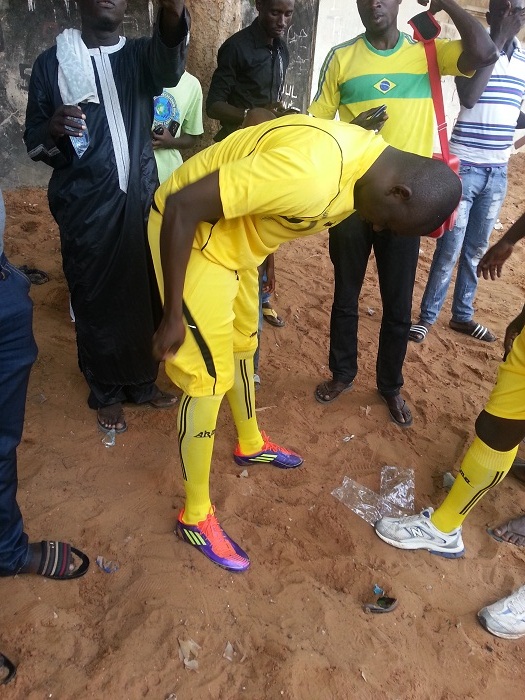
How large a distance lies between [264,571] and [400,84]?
237cm

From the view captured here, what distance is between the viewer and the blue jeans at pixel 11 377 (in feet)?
5.67

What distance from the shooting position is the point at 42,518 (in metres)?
2.44

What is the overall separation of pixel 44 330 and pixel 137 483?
157 centimetres

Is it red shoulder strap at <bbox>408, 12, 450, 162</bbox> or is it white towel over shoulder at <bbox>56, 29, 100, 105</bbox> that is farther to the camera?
red shoulder strap at <bbox>408, 12, 450, 162</bbox>

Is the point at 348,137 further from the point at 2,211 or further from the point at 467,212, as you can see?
the point at 467,212

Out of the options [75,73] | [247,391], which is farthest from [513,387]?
[75,73]

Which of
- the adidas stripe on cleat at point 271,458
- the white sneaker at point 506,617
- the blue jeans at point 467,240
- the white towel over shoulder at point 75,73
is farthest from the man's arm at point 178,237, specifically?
the blue jeans at point 467,240

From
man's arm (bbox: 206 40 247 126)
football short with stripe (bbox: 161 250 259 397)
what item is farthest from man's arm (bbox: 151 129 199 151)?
football short with stripe (bbox: 161 250 259 397)

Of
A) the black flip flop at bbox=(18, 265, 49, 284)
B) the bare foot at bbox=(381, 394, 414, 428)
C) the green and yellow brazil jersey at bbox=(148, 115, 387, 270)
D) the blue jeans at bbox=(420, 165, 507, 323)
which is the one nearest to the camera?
the green and yellow brazil jersey at bbox=(148, 115, 387, 270)

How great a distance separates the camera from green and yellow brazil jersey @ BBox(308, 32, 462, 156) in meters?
2.64

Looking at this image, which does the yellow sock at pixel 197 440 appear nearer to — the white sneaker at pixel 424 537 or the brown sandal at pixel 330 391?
the white sneaker at pixel 424 537

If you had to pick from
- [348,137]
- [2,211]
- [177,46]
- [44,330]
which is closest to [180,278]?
[2,211]

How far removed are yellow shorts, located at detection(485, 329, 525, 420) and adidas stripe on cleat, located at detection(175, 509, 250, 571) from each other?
3.99 feet

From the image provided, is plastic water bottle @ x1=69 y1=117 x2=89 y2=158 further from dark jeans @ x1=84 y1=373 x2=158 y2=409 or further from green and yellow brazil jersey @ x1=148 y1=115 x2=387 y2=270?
dark jeans @ x1=84 y1=373 x2=158 y2=409
